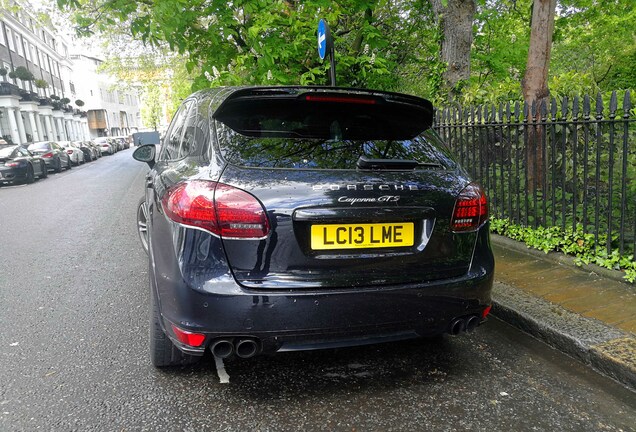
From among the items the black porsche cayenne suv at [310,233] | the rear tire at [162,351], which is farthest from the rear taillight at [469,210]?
the rear tire at [162,351]

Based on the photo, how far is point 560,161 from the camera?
4887 mm

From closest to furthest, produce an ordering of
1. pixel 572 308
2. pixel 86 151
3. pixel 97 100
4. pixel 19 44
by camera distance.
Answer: pixel 572 308, pixel 86 151, pixel 19 44, pixel 97 100

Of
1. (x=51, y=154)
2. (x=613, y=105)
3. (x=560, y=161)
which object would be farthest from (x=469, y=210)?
(x=51, y=154)

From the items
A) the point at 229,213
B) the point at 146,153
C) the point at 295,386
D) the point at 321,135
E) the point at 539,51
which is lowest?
the point at 295,386

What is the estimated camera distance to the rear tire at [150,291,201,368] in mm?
2713

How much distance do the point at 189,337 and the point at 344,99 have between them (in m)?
1.51

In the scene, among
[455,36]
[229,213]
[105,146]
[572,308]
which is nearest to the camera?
[229,213]

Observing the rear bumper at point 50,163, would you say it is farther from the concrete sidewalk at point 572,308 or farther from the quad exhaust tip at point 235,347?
the quad exhaust tip at point 235,347

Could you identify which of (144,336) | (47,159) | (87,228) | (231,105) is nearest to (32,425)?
(144,336)

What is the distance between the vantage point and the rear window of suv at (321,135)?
2.39m

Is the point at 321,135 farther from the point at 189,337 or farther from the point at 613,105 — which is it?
the point at 613,105

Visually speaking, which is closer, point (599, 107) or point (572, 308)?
point (572, 308)

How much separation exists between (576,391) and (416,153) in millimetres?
1587

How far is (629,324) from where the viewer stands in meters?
3.09
